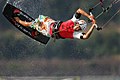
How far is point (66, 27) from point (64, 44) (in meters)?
6.79

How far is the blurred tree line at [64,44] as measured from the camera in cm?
1558

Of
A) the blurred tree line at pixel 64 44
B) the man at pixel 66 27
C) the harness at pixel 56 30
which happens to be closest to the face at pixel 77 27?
the man at pixel 66 27

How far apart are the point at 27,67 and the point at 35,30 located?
531 cm

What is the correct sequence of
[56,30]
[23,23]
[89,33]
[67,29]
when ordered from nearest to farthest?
[89,33] → [67,29] → [56,30] → [23,23]

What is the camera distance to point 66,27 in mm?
9578

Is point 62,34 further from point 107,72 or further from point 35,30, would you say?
point 107,72

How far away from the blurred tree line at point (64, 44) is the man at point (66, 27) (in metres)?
5.20

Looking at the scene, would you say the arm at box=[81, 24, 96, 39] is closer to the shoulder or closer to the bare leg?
the shoulder

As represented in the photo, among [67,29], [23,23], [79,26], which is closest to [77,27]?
[79,26]

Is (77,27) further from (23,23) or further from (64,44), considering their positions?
(64,44)

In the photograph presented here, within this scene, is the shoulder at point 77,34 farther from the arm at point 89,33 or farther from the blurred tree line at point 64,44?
the blurred tree line at point 64,44

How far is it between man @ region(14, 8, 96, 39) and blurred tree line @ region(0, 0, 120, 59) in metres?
5.20

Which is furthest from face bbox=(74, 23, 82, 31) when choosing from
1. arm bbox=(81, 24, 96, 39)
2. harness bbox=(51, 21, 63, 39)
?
harness bbox=(51, 21, 63, 39)

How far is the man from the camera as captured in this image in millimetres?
9359
